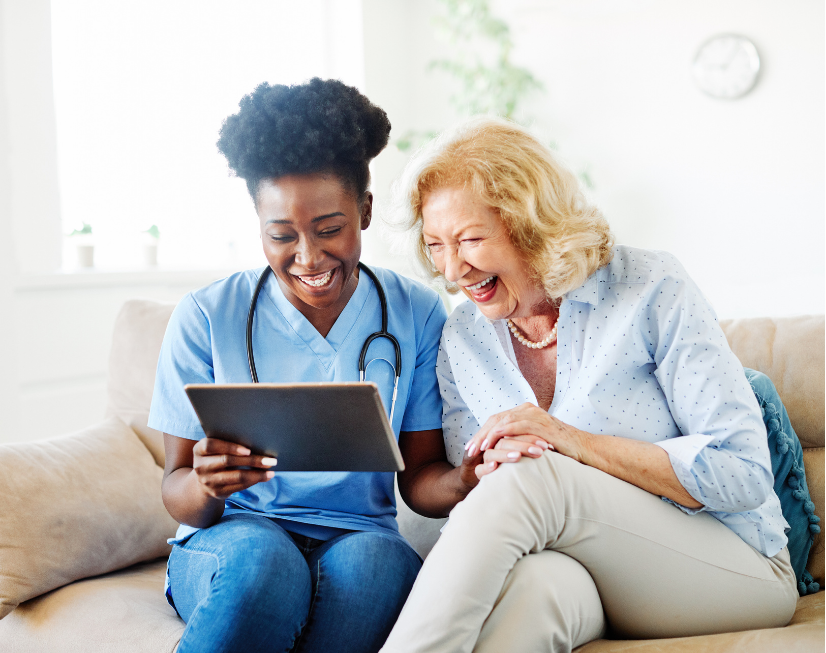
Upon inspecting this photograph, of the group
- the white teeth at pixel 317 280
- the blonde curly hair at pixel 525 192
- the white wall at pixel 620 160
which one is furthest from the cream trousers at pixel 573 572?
the white wall at pixel 620 160

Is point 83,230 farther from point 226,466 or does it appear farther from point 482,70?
point 226,466

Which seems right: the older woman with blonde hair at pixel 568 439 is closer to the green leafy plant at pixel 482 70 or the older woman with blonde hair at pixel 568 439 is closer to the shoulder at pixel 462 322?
the shoulder at pixel 462 322

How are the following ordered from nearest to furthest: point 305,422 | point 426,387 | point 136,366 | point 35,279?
1. point 305,422
2. point 426,387
3. point 136,366
4. point 35,279

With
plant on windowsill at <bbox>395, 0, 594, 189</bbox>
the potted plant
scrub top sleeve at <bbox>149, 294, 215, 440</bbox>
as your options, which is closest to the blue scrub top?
scrub top sleeve at <bbox>149, 294, 215, 440</bbox>

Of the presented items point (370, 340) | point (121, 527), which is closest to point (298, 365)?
point (370, 340)

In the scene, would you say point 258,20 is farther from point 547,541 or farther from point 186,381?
point 547,541

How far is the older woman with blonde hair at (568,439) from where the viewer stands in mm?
1017

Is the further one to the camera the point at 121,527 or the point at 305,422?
the point at 121,527

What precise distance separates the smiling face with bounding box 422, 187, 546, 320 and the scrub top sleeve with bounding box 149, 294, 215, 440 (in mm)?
433

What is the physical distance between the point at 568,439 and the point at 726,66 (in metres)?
2.85

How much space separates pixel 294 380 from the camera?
134cm

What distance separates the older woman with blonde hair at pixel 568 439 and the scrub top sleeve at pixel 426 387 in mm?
26

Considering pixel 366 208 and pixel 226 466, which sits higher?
pixel 366 208

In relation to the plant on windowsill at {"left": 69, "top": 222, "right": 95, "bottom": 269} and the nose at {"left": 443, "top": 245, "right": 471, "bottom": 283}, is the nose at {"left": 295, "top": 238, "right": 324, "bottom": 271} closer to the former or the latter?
the nose at {"left": 443, "top": 245, "right": 471, "bottom": 283}
